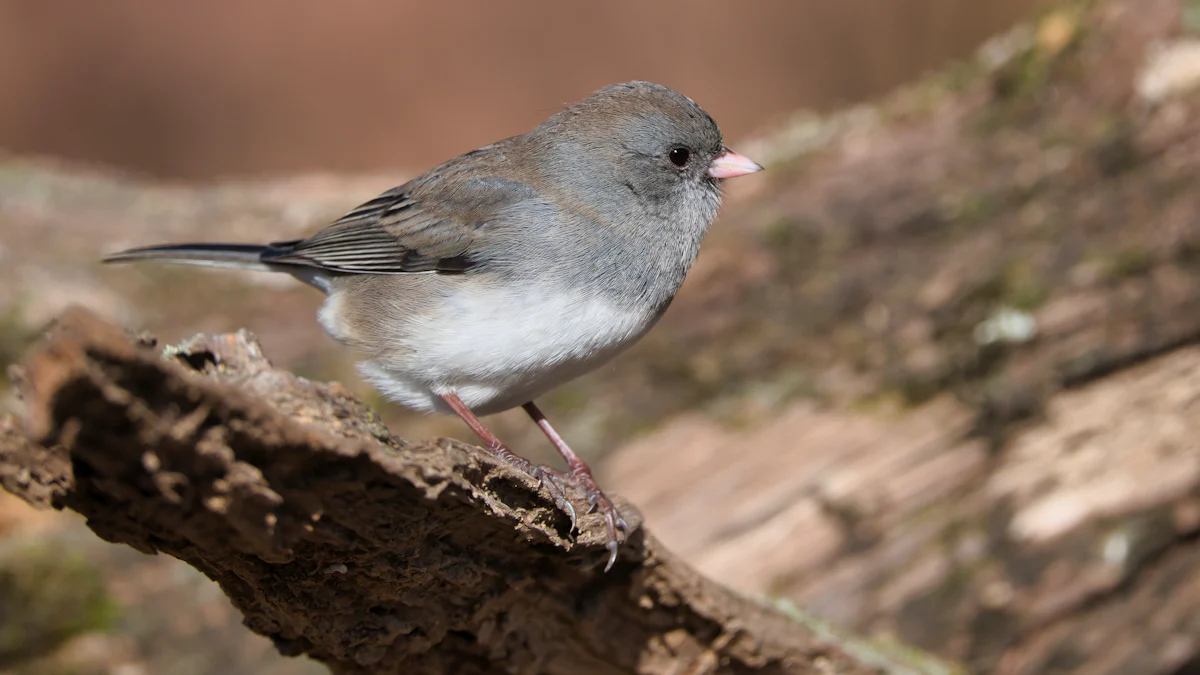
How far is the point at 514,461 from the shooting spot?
2.39 m

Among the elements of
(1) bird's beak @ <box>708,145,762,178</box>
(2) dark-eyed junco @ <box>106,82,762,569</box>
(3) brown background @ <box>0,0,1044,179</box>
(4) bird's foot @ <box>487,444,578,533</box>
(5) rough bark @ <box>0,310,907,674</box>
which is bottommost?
(5) rough bark @ <box>0,310,907,674</box>

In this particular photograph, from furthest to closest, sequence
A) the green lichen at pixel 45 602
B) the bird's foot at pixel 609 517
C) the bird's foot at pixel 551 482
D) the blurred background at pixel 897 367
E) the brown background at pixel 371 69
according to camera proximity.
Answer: the brown background at pixel 371 69 < the green lichen at pixel 45 602 < the blurred background at pixel 897 367 < the bird's foot at pixel 609 517 < the bird's foot at pixel 551 482

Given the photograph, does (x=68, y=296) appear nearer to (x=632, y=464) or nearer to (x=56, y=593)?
(x=56, y=593)

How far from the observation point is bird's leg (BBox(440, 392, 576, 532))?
2043mm

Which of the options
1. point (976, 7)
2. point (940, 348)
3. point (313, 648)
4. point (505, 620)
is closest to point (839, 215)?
point (940, 348)

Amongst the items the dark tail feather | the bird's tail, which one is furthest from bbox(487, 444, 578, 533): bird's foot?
the bird's tail

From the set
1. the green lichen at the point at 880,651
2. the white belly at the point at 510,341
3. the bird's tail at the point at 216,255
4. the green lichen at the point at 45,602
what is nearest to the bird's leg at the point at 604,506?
the white belly at the point at 510,341

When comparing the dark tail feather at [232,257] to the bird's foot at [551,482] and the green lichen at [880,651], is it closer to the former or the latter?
the bird's foot at [551,482]

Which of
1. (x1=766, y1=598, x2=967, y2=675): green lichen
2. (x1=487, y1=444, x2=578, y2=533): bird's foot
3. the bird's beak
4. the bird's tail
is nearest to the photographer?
(x1=487, y1=444, x2=578, y2=533): bird's foot

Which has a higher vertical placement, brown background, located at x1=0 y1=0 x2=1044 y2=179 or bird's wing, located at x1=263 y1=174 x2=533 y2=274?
brown background, located at x1=0 y1=0 x2=1044 y2=179

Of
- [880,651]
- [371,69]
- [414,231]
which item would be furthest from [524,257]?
[371,69]

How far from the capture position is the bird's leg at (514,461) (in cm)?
204

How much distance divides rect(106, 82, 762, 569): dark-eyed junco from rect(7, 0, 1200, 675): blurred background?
1081 millimetres

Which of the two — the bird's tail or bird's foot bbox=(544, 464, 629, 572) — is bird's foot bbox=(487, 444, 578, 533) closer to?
bird's foot bbox=(544, 464, 629, 572)
